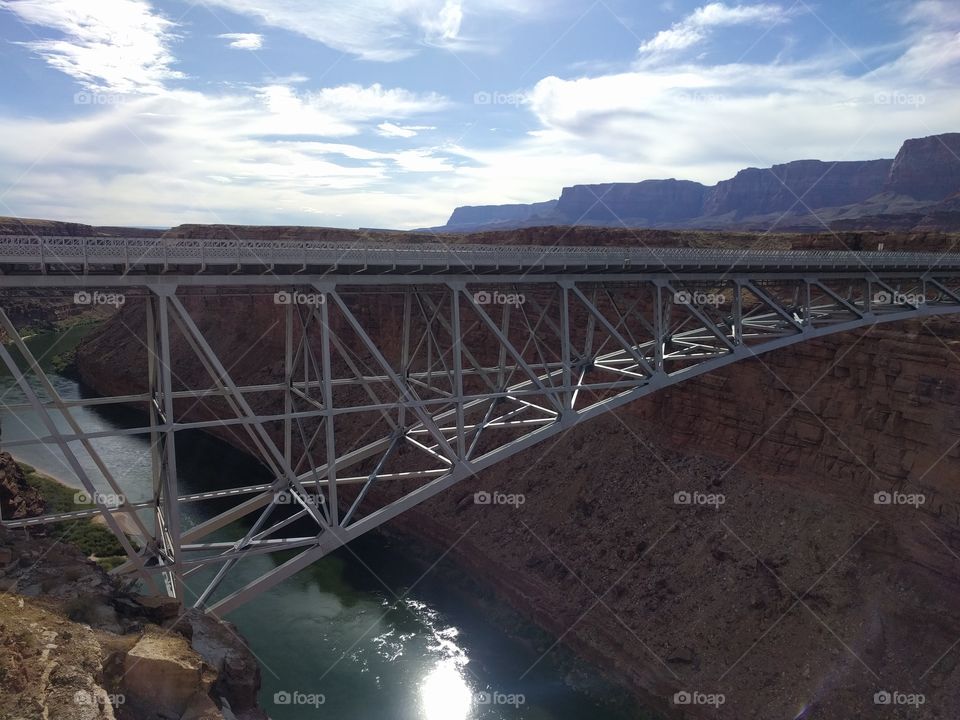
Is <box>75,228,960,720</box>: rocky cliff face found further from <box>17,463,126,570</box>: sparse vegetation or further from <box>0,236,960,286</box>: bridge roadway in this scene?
<box>17,463,126,570</box>: sparse vegetation

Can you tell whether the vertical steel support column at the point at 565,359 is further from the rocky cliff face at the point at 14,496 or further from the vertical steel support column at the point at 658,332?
the rocky cliff face at the point at 14,496

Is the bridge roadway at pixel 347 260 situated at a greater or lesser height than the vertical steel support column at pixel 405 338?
greater

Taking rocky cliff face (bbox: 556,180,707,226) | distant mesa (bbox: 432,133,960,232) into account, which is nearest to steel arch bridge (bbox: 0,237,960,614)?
distant mesa (bbox: 432,133,960,232)

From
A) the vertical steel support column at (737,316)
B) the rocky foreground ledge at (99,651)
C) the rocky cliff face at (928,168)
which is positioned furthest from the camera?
the rocky cliff face at (928,168)

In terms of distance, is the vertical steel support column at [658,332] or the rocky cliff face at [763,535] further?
the rocky cliff face at [763,535]

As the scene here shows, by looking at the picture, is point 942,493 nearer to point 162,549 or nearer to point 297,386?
point 297,386

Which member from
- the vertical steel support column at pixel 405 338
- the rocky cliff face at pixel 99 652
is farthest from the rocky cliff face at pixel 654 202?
the rocky cliff face at pixel 99 652

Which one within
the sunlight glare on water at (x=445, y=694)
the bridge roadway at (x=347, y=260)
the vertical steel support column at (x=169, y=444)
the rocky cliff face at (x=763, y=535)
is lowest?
the sunlight glare on water at (x=445, y=694)
